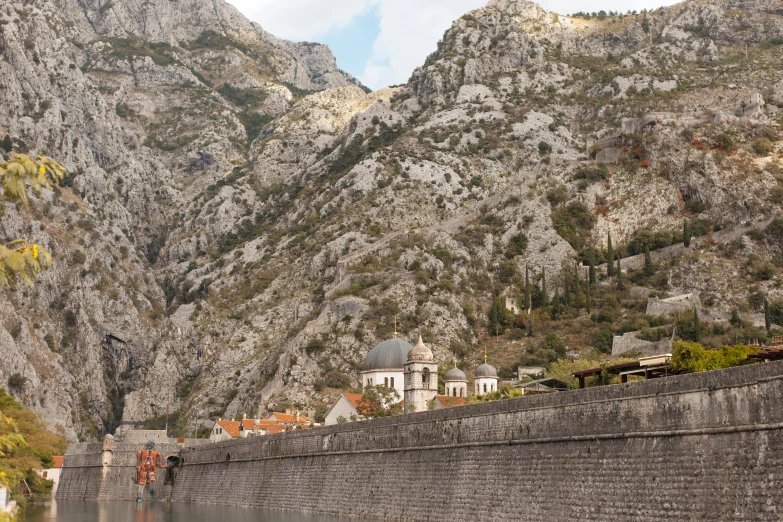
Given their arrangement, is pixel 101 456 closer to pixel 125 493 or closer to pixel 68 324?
pixel 125 493

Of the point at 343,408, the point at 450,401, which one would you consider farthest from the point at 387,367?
the point at 450,401

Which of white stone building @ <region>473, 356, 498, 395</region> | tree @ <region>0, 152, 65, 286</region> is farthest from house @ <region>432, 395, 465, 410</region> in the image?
tree @ <region>0, 152, 65, 286</region>

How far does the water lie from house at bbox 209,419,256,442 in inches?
336

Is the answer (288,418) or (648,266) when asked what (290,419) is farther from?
(648,266)

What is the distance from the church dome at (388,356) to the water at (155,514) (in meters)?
18.2

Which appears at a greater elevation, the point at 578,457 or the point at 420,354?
the point at 420,354

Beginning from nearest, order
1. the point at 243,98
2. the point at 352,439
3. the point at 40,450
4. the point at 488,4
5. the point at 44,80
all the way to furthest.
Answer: the point at 352,439
the point at 40,450
the point at 44,80
the point at 488,4
the point at 243,98

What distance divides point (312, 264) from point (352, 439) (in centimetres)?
6138

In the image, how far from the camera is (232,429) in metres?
79.9

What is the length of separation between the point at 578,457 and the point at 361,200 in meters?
87.6

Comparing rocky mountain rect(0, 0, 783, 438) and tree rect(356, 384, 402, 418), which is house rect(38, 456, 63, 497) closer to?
rocky mountain rect(0, 0, 783, 438)

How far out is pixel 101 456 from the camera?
79.2 m

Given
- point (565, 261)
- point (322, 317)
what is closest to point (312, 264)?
point (322, 317)

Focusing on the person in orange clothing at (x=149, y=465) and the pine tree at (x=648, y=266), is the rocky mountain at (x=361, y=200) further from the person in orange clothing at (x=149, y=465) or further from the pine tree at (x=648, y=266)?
the person in orange clothing at (x=149, y=465)
